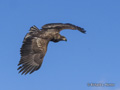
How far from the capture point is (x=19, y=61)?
1842 centimetres

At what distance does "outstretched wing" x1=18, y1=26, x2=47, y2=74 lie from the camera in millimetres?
18234

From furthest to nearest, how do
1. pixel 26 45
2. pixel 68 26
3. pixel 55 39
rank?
pixel 68 26, pixel 55 39, pixel 26 45

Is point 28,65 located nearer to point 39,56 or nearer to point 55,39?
point 39,56

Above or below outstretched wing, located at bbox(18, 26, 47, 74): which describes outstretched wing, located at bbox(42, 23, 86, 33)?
above

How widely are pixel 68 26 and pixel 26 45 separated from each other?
4.12 m

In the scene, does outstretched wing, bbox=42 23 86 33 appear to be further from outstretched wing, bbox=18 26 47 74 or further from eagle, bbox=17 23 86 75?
outstretched wing, bbox=18 26 47 74

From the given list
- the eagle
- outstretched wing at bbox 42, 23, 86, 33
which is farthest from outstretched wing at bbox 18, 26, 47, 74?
outstretched wing at bbox 42, 23, 86, 33

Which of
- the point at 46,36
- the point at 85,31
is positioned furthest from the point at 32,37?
the point at 85,31

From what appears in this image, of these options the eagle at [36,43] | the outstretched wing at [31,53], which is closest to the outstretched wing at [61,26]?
the eagle at [36,43]

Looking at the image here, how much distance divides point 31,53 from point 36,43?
0.84m

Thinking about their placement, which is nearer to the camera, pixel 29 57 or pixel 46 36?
pixel 29 57

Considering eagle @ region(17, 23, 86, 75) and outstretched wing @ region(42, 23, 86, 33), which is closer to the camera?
eagle @ region(17, 23, 86, 75)

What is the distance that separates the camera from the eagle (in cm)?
1839

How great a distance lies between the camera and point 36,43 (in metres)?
19.9
